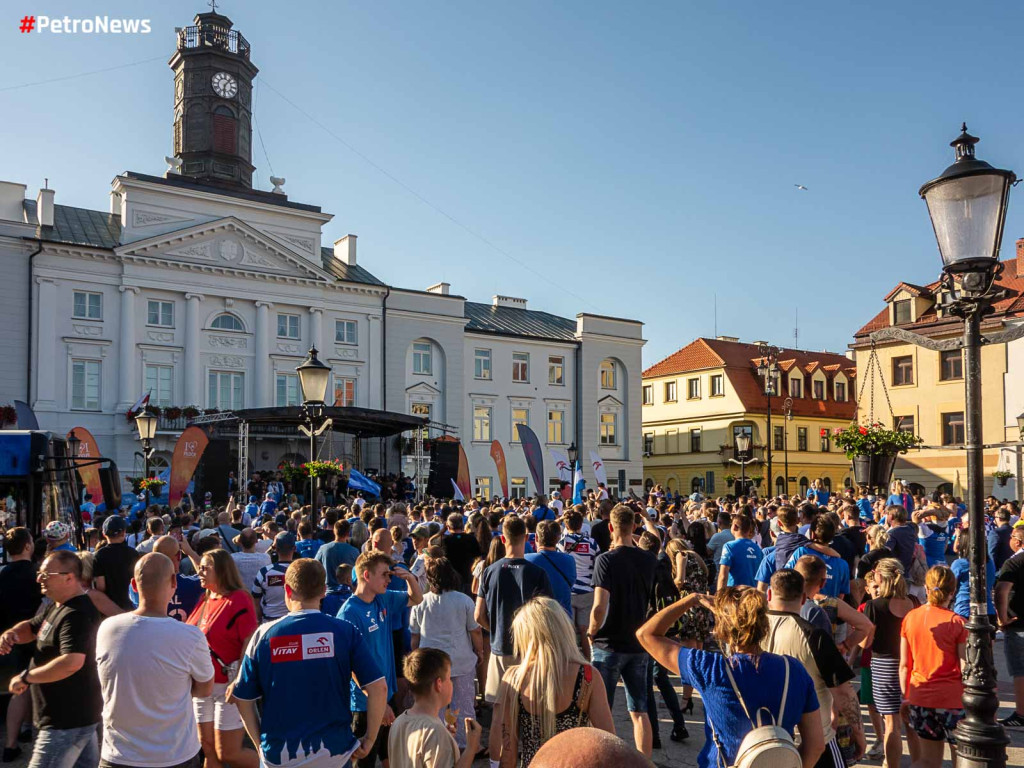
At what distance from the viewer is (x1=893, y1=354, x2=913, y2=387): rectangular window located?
4456cm

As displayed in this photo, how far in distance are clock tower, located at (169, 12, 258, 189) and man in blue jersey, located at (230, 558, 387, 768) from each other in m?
41.7

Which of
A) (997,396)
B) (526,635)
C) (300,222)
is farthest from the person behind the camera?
(300,222)

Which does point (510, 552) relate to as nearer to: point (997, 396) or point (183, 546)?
point (183, 546)

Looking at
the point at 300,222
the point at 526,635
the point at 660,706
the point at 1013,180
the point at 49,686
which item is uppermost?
the point at 300,222

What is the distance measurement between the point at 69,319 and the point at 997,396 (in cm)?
3981

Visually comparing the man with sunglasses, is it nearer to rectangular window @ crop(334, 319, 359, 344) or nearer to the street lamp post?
the street lamp post

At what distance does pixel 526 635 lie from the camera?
426 centimetres

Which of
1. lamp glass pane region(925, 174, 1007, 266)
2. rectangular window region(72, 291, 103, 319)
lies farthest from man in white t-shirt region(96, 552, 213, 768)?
rectangular window region(72, 291, 103, 319)

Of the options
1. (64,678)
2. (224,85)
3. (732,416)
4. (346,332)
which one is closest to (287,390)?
(346,332)

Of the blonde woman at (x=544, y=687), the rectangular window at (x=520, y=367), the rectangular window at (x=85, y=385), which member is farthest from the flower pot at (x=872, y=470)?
the rectangular window at (x=520, y=367)

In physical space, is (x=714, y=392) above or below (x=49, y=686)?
above

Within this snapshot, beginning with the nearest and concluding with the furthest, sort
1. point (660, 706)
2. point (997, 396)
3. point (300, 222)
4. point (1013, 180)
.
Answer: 1. point (1013, 180)
2. point (660, 706)
3. point (997, 396)
4. point (300, 222)

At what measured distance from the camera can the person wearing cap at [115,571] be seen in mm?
8039

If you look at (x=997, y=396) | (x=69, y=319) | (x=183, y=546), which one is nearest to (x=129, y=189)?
(x=69, y=319)
